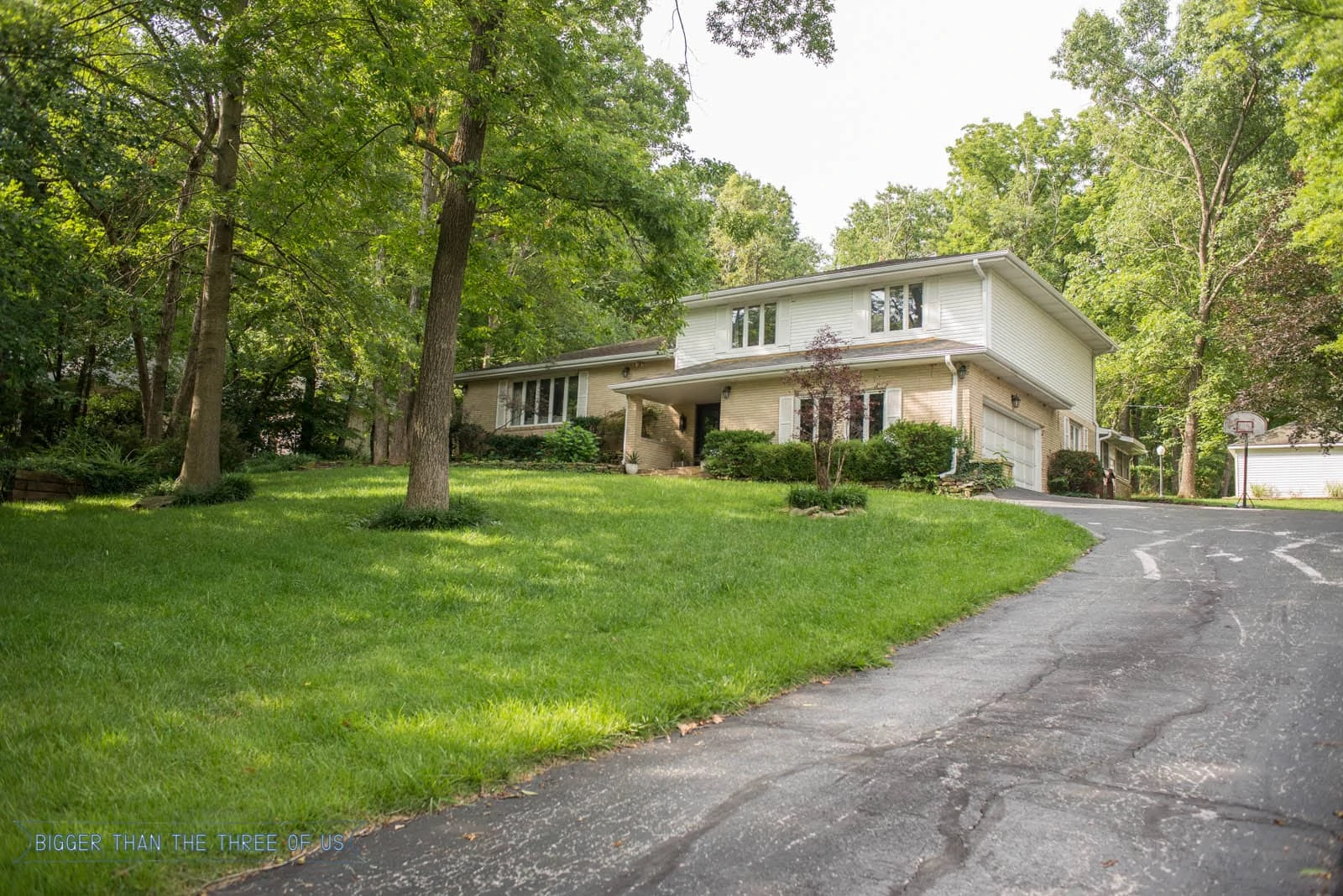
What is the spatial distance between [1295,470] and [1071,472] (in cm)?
1736

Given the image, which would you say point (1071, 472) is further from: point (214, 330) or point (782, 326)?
point (214, 330)

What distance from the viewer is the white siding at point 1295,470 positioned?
30.9 metres

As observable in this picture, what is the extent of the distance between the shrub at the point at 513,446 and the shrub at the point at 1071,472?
1484 cm

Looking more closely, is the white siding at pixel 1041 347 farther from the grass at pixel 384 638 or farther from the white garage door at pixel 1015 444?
the grass at pixel 384 638

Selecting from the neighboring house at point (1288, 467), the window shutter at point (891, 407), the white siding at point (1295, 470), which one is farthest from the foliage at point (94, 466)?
the white siding at point (1295, 470)

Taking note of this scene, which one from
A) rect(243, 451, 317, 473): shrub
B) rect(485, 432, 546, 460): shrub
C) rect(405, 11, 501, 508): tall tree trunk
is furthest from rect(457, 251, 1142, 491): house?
rect(243, 451, 317, 473): shrub

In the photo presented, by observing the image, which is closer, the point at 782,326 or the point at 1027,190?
the point at 782,326

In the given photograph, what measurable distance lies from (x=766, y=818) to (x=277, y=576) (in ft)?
20.5

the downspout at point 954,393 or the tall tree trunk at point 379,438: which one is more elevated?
the downspout at point 954,393

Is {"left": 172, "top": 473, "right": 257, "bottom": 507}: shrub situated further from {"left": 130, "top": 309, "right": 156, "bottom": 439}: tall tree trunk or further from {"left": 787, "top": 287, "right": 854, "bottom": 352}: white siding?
{"left": 787, "top": 287, "right": 854, "bottom": 352}: white siding

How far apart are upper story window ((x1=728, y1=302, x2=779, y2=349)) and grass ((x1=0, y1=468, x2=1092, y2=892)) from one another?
1056cm

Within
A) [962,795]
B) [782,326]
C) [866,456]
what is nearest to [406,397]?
[782,326]

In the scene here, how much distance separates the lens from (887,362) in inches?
717

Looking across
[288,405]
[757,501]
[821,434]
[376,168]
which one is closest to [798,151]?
[821,434]
